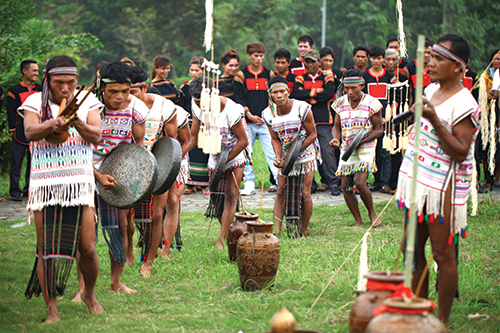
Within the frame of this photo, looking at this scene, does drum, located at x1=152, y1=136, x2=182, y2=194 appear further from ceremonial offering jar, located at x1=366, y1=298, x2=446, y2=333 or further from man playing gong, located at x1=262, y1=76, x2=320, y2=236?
ceremonial offering jar, located at x1=366, y1=298, x2=446, y2=333

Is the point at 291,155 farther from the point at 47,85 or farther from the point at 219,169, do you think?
the point at 47,85

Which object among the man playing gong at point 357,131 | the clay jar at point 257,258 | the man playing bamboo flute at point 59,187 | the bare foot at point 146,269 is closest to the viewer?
the man playing bamboo flute at point 59,187

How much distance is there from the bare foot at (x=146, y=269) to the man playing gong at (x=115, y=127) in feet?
1.58

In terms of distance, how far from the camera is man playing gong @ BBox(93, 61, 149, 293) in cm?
538

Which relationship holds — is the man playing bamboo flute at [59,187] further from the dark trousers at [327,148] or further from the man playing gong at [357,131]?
the dark trousers at [327,148]

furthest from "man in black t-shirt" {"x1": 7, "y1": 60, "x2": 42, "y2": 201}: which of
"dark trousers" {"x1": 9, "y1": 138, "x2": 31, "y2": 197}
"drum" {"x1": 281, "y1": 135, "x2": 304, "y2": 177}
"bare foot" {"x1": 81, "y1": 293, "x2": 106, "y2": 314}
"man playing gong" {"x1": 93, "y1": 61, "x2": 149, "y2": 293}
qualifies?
"bare foot" {"x1": 81, "y1": 293, "x2": 106, "y2": 314}

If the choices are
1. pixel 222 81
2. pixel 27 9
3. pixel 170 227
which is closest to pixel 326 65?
pixel 222 81

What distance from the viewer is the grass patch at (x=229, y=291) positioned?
4.48m

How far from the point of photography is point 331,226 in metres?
8.48

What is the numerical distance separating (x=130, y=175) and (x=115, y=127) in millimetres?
592

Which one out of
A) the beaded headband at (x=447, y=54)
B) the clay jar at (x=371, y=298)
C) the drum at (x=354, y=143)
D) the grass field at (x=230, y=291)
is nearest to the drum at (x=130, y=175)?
the grass field at (x=230, y=291)

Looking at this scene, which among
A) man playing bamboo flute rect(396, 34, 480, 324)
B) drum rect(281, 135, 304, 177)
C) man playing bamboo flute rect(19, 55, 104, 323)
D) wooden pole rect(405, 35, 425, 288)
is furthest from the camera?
drum rect(281, 135, 304, 177)

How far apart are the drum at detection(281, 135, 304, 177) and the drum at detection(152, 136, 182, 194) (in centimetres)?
205

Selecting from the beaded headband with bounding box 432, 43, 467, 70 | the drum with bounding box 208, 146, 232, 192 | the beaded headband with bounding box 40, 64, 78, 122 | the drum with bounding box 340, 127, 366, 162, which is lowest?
the drum with bounding box 208, 146, 232, 192
